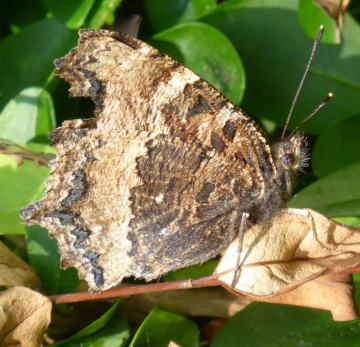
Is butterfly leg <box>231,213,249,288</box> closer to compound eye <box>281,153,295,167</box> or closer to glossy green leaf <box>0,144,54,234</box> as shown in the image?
compound eye <box>281,153,295,167</box>

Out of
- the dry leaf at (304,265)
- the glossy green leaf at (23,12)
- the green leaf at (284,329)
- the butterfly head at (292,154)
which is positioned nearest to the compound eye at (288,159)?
the butterfly head at (292,154)

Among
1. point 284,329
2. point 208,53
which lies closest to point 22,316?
point 284,329

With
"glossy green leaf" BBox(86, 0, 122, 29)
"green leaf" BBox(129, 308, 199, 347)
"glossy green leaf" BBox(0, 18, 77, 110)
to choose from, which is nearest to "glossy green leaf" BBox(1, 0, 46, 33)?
"glossy green leaf" BBox(0, 18, 77, 110)

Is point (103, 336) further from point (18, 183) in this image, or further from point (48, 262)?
point (18, 183)

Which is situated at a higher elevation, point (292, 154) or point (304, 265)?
point (292, 154)

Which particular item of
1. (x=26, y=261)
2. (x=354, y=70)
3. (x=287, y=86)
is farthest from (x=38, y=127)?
(x=354, y=70)

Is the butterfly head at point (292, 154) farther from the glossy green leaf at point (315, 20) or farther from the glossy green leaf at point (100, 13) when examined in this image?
the glossy green leaf at point (100, 13)

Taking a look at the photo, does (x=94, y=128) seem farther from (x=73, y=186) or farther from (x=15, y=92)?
(x=15, y=92)
